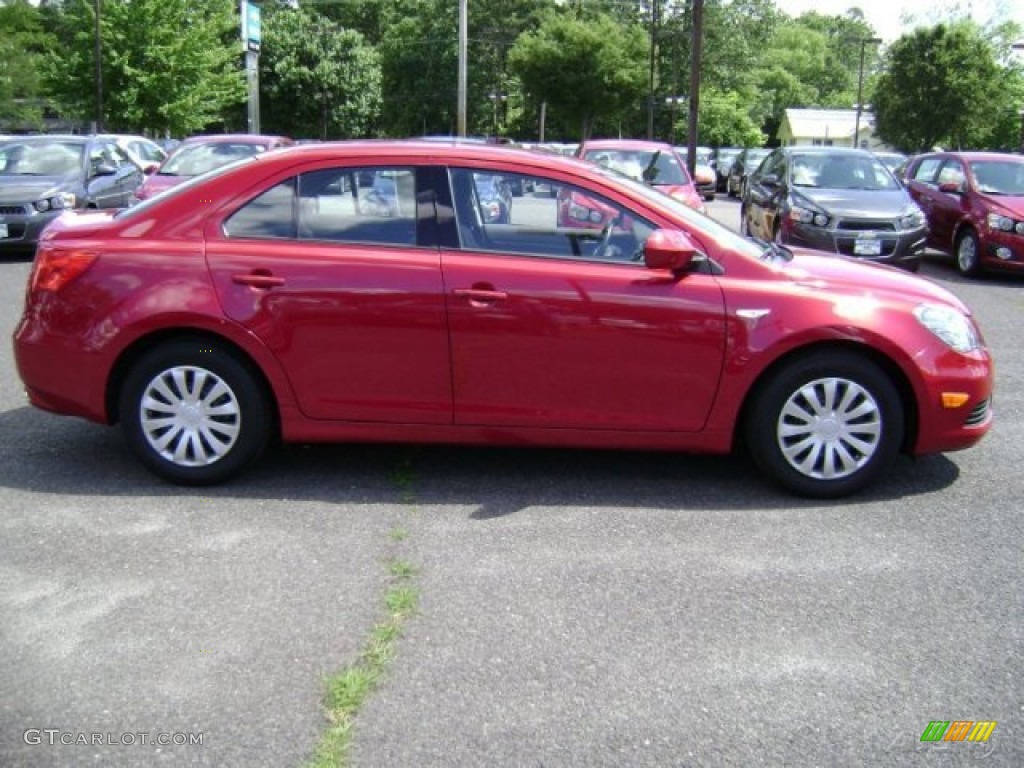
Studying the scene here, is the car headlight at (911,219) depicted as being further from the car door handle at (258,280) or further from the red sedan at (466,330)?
the car door handle at (258,280)

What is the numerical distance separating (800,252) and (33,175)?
11.1m

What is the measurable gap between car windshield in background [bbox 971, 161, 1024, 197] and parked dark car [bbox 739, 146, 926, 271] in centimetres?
130

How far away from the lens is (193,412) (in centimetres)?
475

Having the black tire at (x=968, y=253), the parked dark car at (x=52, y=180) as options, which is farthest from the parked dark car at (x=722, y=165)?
the parked dark car at (x=52, y=180)

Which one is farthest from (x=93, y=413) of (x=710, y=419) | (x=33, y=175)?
(x=33, y=175)

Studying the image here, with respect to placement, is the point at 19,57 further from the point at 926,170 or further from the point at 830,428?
the point at 830,428

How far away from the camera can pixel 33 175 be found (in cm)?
1316

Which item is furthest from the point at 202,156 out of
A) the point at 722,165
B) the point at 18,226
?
the point at 722,165

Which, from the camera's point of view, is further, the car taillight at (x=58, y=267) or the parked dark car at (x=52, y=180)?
the parked dark car at (x=52, y=180)

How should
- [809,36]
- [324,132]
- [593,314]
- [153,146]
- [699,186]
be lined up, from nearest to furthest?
[593,314], [699,186], [153,146], [324,132], [809,36]

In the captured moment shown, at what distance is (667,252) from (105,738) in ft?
9.72

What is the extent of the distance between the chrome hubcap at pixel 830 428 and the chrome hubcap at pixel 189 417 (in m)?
2.59

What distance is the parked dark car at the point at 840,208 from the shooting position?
1167 centimetres

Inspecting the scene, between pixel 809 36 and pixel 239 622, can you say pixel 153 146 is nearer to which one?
pixel 239 622
